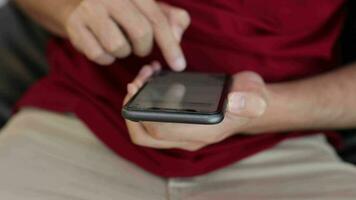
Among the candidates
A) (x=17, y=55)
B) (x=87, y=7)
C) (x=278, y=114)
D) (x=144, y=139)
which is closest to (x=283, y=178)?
(x=278, y=114)

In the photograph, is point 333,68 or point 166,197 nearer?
point 166,197

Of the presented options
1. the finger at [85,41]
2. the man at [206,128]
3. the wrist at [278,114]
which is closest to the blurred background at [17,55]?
the man at [206,128]

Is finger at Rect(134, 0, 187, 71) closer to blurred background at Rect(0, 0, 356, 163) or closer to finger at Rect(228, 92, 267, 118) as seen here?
finger at Rect(228, 92, 267, 118)

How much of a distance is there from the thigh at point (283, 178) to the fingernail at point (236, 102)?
0.37 ft

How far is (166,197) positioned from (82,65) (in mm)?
226

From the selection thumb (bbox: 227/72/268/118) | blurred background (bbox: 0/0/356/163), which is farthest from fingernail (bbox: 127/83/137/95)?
blurred background (bbox: 0/0/356/163)

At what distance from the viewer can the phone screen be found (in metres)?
0.54

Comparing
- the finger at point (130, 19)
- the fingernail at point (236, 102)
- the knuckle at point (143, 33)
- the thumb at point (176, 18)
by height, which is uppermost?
the finger at point (130, 19)

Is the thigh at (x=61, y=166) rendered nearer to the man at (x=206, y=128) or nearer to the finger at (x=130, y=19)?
the man at (x=206, y=128)

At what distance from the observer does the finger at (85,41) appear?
2.11 feet

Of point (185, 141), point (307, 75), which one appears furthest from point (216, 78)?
point (307, 75)

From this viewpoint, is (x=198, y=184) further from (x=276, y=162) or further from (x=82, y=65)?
(x=82, y=65)

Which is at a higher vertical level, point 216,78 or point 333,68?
point 216,78

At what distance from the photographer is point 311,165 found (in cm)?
71
